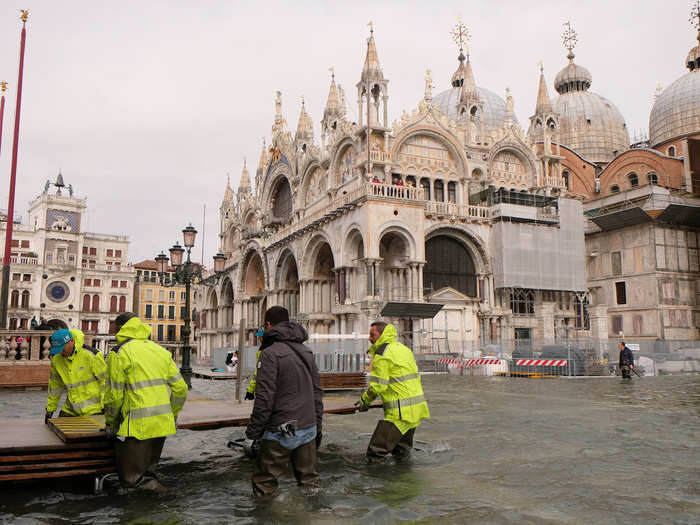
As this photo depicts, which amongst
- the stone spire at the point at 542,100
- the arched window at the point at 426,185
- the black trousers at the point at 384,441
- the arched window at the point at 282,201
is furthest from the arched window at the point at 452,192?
the black trousers at the point at 384,441

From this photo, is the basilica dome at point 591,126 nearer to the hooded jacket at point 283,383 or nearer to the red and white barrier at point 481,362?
the red and white barrier at point 481,362

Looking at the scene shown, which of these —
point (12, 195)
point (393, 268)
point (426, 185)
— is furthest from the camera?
point (426, 185)

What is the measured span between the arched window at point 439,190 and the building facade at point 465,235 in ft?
0.22

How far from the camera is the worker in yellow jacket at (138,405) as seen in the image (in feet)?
18.3

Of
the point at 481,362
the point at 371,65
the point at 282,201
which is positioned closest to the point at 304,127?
the point at 282,201

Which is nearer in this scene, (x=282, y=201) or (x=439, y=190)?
(x=439, y=190)

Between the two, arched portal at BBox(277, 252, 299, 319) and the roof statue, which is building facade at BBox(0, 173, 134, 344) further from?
the roof statue

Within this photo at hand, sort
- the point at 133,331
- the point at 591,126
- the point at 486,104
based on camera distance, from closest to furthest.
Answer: the point at 133,331 < the point at 486,104 < the point at 591,126

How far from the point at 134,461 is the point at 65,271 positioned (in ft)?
224

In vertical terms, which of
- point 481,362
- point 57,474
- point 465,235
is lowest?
point 57,474

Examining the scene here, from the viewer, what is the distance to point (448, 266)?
33.3 metres

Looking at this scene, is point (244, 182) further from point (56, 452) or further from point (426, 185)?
point (56, 452)

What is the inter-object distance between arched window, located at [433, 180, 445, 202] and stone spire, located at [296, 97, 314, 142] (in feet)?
38.2

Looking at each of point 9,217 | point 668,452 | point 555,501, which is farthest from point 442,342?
point 555,501
